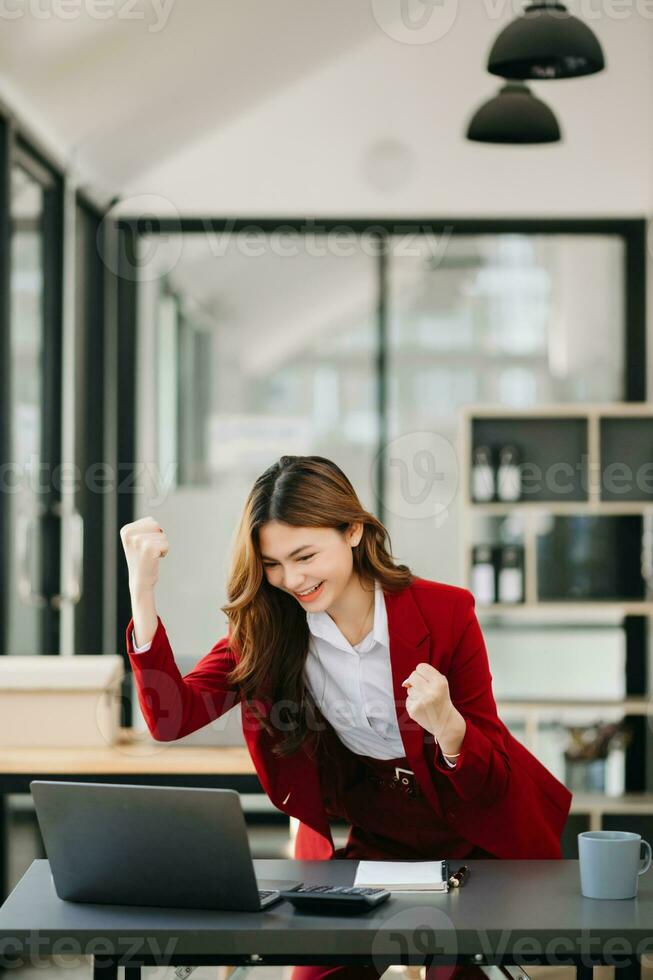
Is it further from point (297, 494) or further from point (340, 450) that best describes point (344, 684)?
point (340, 450)

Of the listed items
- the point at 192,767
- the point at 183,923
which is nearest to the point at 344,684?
the point at 183,923

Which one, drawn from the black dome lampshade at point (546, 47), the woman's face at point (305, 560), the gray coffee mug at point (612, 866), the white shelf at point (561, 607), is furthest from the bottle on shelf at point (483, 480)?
the gray coffee mug at point (612, 866)

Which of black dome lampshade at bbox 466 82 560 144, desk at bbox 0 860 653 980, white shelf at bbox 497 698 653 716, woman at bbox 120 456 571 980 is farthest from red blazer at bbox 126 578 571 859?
white shelf at bbox 497 698 653 716

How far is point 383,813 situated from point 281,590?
415 mm

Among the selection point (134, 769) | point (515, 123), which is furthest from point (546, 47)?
point (134, 769)

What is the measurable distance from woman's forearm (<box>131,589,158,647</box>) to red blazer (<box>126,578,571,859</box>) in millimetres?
16

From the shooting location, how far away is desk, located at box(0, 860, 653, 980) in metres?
1.64

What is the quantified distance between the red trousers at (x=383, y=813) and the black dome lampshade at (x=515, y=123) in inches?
89.3

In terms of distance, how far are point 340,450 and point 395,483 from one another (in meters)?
0.26

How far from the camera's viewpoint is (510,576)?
495 cm

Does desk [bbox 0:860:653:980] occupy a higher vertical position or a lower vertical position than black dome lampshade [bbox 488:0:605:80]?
lower

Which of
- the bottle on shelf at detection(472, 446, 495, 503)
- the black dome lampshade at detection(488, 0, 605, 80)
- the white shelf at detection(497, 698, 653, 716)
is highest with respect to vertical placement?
the black dome lampshade at detection(488, 0, 605, 80)

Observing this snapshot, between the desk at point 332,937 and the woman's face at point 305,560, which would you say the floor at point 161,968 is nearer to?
the desk at point 332,937

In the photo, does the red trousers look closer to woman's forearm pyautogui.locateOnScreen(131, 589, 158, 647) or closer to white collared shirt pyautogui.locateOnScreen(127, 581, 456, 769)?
white collared shirt pyautogui.locateOnScreen(127, 581, 456, 769)
